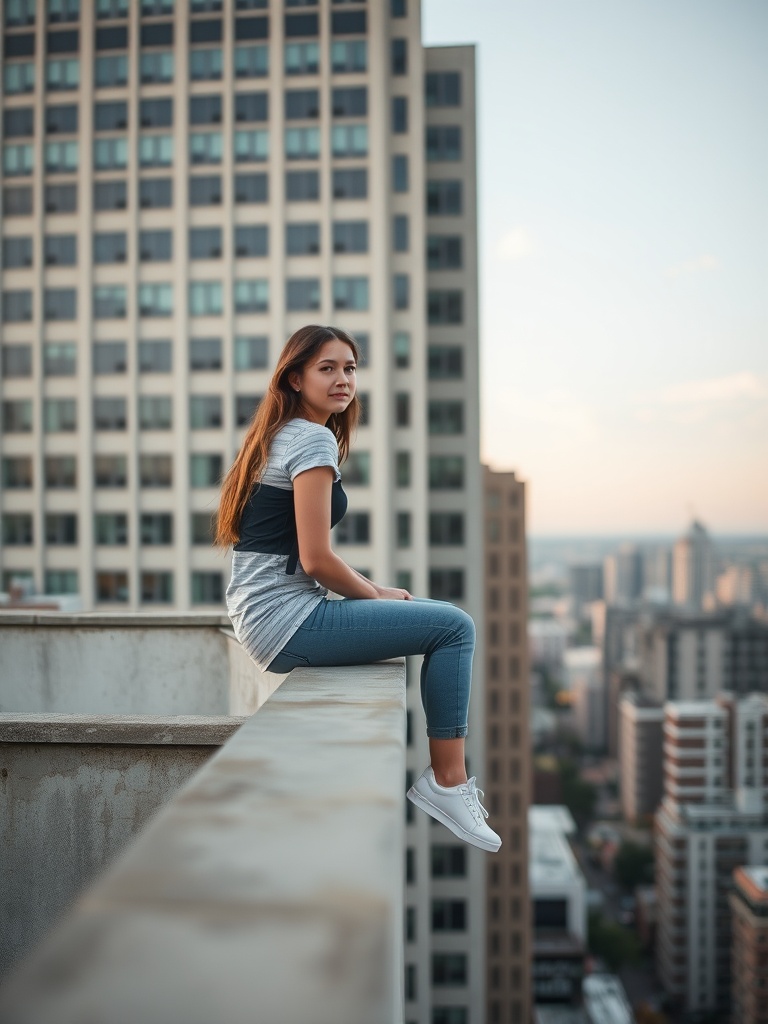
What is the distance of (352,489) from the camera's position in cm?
3522

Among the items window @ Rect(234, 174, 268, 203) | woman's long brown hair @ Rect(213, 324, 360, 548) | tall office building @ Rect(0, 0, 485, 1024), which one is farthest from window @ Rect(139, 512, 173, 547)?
woman's long brown hair @ Rect(213, 324, 360, 548)

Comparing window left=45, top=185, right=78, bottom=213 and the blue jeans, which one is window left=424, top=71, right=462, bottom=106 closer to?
window left=45, top=185, right=78, bottom=213

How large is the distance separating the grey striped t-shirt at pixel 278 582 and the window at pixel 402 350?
32447 millimetres

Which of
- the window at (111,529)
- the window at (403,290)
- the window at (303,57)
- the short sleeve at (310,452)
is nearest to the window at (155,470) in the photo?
the window at (111,529)

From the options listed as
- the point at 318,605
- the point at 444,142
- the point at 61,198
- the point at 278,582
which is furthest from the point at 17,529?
the point at 318,605

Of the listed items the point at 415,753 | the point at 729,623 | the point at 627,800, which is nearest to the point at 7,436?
the point at 415,753

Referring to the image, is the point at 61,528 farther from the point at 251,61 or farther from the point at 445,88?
the point at 445,88

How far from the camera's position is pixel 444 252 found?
3628 cm

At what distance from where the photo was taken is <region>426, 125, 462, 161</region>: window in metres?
36.2

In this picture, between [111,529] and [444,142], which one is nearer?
[444,142]

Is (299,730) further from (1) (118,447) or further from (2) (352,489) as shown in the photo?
(1) (118,447)

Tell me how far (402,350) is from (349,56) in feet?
42.9

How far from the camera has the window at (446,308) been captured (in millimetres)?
36219

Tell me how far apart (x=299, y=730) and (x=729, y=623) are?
80.3m
